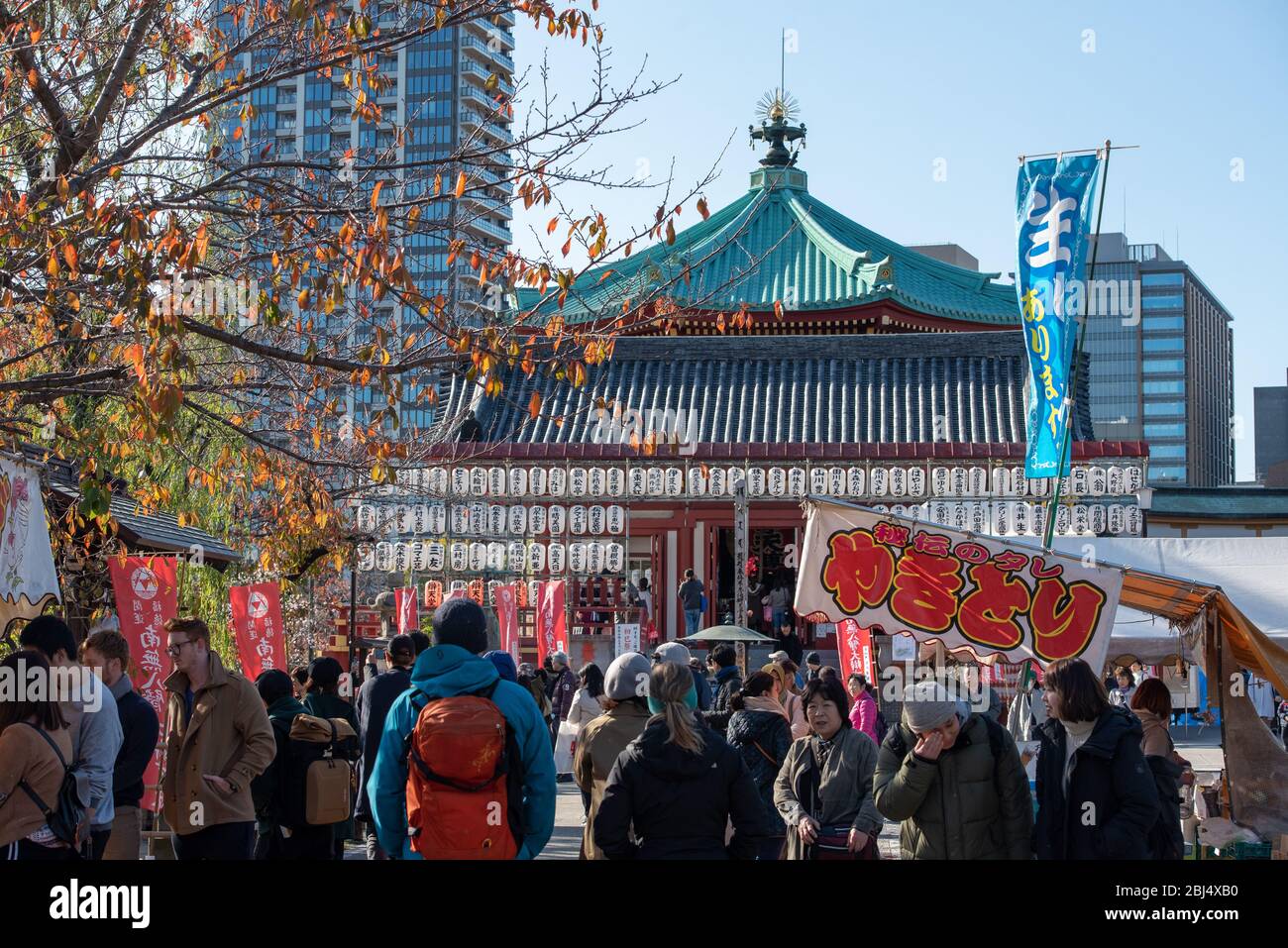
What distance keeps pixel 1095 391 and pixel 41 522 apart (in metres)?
96.4

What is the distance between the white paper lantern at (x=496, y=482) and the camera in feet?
86.2

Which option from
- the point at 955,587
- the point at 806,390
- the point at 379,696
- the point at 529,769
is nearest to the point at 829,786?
the point at 529,769

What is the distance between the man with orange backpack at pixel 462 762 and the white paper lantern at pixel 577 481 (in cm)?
2019

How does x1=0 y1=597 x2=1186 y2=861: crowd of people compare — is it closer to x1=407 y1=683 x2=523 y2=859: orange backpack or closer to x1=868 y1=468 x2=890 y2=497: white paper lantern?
x1=407 y1=683 x2=523 y2=859: orange backpack

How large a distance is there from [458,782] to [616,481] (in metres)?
20.5

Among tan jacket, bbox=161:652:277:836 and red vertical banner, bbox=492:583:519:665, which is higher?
tan jacket, bbox=161:652:277:836

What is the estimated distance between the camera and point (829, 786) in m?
7.17

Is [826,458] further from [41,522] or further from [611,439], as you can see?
[41,522]

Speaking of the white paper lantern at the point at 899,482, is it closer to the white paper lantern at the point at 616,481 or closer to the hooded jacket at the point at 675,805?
the white paper lantern at the point at 616,481

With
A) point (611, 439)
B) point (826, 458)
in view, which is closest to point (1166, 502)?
point (826, 458)

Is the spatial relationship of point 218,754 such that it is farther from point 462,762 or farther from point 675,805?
point 675,805

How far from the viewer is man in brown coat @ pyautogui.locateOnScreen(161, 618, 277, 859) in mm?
7102

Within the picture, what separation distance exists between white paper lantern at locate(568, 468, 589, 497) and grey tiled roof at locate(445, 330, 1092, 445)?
173cm

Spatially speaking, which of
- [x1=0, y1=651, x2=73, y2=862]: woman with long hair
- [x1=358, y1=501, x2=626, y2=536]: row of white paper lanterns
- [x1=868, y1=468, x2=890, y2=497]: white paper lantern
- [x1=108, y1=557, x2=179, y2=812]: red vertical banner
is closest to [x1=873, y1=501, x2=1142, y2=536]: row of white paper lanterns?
[x1=868, y1=468, x2=890, y2=497]: white paper lantern
